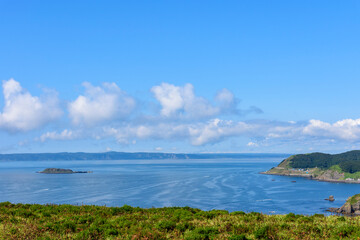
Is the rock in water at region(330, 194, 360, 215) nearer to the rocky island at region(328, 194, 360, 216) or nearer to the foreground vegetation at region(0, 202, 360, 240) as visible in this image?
the rocky island at region(328, 194, 360, 216)

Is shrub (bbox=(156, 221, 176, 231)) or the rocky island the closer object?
shrub (bbox=(156, 221, 176, 231))

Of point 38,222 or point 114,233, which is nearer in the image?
point 114,233

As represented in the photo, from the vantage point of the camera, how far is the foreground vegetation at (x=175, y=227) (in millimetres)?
16469

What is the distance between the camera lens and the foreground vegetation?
16.5 metres

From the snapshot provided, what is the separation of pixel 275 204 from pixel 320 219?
12601 centimetres

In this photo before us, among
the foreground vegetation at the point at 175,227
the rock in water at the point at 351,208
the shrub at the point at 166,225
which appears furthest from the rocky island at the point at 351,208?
the shrub at the point at 166,225

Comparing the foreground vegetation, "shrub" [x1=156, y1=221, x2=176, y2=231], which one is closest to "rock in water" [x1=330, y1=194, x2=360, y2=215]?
the foreground vegetation

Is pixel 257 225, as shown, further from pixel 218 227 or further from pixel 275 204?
pixel 275 204

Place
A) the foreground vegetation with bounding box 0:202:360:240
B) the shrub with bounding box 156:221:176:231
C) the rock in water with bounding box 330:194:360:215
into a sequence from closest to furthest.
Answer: the foreground vegetation with bounding box 0:202:360:240 < the shrub with bounding box 156:221:176:231 < the rock in water with bounding box 330:194:360:215

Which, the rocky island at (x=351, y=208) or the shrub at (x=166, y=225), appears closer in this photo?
the shrub at (x=166, y=225)

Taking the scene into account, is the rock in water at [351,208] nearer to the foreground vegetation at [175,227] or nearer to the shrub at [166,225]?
the foreground vegetation at [175,227]

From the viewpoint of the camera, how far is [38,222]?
19859mm

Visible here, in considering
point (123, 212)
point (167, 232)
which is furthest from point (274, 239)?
point (123, 212)

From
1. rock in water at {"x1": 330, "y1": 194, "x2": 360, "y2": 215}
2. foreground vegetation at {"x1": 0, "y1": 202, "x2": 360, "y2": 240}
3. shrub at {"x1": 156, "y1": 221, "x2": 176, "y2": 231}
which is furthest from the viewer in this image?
rock in water at {"x1": 330, "y1": 194, "x2": 360, "y2": 215}
